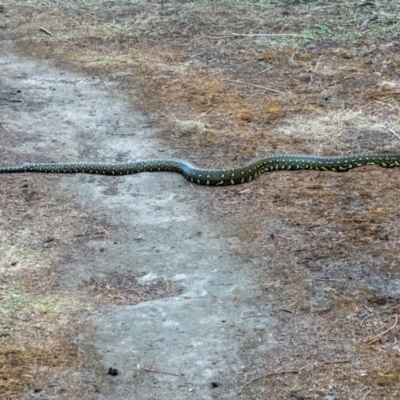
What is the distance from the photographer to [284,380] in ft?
19.9

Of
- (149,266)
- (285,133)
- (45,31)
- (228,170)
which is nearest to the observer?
(149,266)

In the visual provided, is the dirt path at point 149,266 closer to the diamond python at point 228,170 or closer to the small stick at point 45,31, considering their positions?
the diamond python at point 228,170

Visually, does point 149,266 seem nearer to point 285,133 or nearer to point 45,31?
point 285,133

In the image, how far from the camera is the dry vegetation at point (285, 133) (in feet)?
21.2

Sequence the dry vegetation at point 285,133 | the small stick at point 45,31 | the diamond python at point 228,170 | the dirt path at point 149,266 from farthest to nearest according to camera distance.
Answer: the small stick at point 45,31, the diamond python at point 228,170, the dry vegetation at point 285,133, the dirt path at point 149,266

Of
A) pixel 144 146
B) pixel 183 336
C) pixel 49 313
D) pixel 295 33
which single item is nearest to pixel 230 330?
pixel 183 336

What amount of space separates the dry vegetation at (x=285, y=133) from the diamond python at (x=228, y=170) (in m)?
0.22

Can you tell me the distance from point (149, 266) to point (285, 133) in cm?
460

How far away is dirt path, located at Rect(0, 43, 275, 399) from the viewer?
6270 millimetres

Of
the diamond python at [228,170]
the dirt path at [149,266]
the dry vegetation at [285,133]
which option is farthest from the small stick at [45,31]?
the diamond python at [228,170]

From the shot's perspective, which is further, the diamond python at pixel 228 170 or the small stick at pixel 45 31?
the small stick at pixel 45 31

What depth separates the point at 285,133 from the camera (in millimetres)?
11922

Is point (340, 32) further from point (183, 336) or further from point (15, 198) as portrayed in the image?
point (183, 336)

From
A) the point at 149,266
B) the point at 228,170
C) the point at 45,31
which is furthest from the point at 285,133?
the point at 45,31
